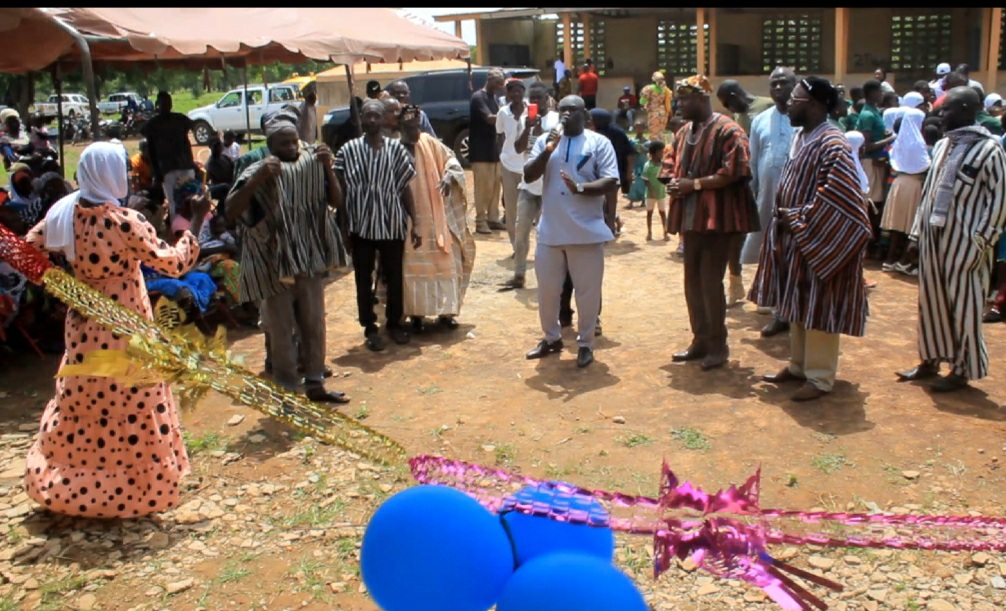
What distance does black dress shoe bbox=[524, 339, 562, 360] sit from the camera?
6.77 meters

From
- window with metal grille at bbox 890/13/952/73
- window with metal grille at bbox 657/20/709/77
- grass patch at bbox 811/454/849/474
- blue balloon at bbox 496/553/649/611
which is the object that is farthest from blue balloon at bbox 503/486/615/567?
window with metal grille at bbox 890/13/952/73

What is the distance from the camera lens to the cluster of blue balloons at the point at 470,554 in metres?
2.42

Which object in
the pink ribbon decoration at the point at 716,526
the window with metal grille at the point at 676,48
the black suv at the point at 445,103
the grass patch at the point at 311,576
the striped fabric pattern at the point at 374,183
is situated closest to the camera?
the pink ribbon decoration at the point at 716,526

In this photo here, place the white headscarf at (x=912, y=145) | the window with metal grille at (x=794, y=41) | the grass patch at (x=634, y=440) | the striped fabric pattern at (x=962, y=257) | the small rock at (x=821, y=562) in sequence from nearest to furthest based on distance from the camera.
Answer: the small rock at (x=821, y=562) < the grass patch at (x=634, y=440) < the striped fabric pattern at (x=962, y=257) < the white headscarf at (x=912, y=145) < the window with metal grille at (x=794, y=41)

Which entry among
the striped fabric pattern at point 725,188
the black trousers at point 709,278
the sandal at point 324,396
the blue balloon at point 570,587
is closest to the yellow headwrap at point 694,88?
the striped fabric pattern at point 725,188

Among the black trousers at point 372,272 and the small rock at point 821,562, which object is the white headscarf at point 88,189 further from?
the small rock at point 821,562

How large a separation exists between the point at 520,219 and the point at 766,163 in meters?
2.44

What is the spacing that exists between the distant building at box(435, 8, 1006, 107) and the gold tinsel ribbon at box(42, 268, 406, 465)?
20.5 meters

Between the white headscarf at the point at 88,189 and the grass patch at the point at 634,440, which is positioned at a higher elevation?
the white headscarf at the point at 88,189

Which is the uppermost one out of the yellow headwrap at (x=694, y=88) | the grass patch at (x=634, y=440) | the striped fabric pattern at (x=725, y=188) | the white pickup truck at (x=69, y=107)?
the white pickup truck at (x=69, y=107)

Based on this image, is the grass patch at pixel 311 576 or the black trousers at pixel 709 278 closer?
the grass patch at pixel 311 576

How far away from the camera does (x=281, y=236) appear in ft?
18.2

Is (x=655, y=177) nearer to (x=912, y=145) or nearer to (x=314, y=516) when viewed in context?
(x=912, y=145)

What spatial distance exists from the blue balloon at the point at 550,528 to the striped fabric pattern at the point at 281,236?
3252 millimetres
